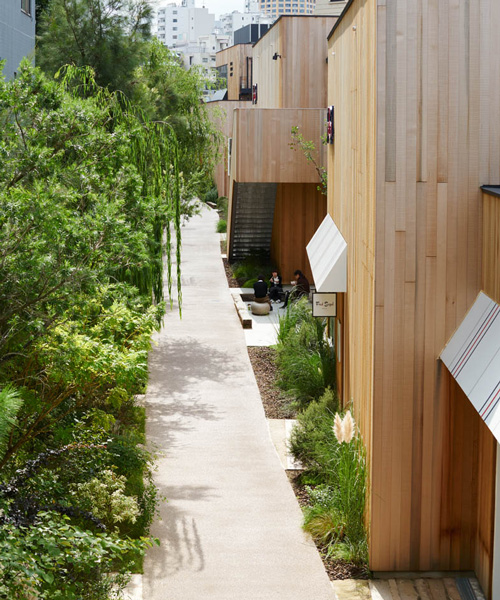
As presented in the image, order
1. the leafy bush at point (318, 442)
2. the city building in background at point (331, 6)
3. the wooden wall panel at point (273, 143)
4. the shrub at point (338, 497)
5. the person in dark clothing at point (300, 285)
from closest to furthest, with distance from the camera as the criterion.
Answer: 1. the shrub at point (338, 497)
2. the leafy bush at point (318, 442)
3. the wooden wall panel at point (273, 143)
4. the person in dark clothing at point (300, 285)
5. the city building in background at point (331, 6)

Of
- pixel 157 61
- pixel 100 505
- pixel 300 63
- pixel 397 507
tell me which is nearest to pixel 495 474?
pixel 397 507

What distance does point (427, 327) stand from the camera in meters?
8.27

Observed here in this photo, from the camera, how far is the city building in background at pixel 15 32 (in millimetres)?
14562

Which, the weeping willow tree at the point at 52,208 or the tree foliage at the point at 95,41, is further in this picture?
the tree foliage at the point at 95,41

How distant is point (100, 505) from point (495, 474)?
3966mm

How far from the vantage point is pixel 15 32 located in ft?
50.4

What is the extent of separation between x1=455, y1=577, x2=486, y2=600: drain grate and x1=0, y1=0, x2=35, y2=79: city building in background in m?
10.6

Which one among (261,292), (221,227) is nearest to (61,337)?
(261,292)

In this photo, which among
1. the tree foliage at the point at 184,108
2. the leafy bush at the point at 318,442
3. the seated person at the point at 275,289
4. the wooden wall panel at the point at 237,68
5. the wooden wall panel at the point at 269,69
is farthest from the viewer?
the wooden wall panel at the point at 237,68

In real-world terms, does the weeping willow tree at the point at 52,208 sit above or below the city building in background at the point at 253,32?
below

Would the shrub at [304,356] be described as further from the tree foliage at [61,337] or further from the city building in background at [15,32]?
the city building in background at [15,32]

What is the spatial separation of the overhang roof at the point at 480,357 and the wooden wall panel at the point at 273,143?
44.1 feet

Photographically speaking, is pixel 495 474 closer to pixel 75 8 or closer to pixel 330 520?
pixel 330 520


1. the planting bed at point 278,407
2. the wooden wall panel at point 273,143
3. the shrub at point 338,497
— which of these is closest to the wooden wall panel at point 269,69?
the wooden wall panel at point 273,143
